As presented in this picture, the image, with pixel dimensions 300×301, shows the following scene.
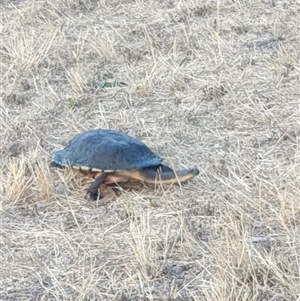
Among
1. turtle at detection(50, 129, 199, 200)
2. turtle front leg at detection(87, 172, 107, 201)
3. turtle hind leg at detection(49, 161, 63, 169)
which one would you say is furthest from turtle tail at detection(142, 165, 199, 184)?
turtle hind leg at detection(49, 161, 63, 169)

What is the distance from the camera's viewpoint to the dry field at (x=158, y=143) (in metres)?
4.29

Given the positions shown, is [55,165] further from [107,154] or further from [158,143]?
[158,143]

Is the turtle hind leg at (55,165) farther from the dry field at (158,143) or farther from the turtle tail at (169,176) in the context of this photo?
the turtle tail at (169,176)

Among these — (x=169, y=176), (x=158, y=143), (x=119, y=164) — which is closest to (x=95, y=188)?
(x=119, y=164)

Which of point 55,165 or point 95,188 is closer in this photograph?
point 95,188

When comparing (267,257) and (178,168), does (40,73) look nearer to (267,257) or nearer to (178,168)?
(178,168)

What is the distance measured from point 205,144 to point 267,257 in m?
1.90

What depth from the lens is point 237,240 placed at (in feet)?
14.0

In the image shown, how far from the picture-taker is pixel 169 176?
17.1 feet

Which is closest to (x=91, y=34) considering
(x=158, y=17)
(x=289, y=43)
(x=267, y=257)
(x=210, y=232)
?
(x=158, y=17)

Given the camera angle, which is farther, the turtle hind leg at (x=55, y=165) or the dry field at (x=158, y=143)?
the turtle hind leg at (x=55, y=165)

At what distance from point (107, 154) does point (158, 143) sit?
0.89 m

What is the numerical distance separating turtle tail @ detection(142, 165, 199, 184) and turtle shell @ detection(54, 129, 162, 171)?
0.19 ft

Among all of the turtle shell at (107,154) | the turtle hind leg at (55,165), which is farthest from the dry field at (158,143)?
the turtle shell at (107,154)
